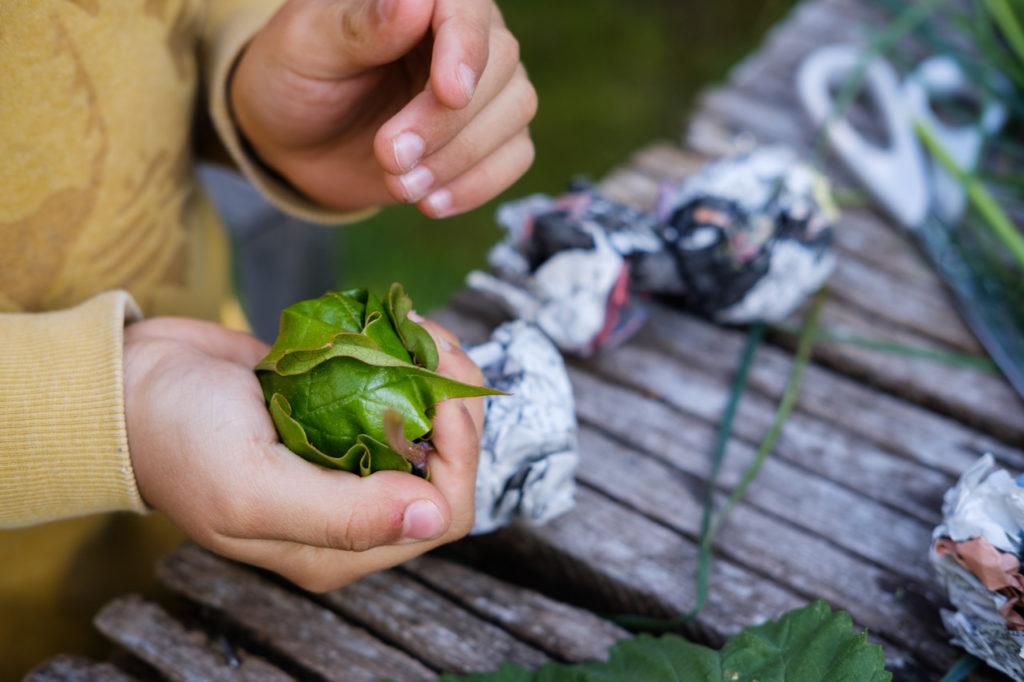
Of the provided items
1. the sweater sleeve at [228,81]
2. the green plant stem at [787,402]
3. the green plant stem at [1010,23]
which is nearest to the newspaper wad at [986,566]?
the green plant stem at [787,402]

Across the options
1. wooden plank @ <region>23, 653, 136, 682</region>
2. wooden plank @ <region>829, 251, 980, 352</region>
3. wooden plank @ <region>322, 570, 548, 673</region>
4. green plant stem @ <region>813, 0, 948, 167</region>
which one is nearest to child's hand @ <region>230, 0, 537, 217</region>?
wooden plank @ <region>322, 570, 548, 673</region>

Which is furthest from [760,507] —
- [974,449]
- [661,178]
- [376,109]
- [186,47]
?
[186,47]

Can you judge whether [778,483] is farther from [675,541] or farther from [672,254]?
[672,254]

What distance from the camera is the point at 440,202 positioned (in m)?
0.84

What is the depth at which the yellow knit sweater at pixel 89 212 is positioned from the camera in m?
0.74

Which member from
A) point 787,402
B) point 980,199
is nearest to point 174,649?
point 787,402

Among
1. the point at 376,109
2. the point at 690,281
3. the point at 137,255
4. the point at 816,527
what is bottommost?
the point at 816,527

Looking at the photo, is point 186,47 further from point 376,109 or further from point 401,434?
point 401,434

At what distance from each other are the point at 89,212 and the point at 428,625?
61 cm

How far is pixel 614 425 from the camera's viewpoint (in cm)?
105

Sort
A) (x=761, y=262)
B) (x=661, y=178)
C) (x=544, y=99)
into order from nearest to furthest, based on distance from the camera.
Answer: (x=761, y=262), (x=661, y=178), (x=544, y=99)

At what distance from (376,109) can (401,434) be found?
52 centimetres

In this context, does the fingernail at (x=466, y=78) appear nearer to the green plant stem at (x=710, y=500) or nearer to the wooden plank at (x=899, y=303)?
the green plant stem at (x=710, y=500)

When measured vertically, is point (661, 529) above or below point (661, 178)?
below
